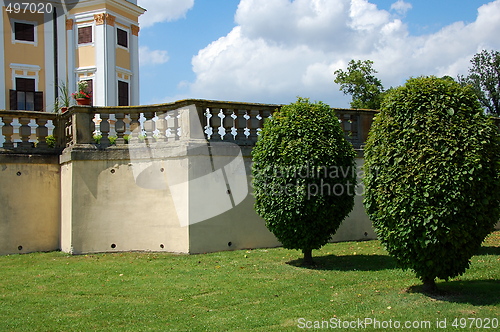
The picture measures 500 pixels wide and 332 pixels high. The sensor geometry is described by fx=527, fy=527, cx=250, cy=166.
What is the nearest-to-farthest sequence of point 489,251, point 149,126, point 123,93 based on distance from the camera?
1. point 489,251
2. point 149,126
3. point 123,93

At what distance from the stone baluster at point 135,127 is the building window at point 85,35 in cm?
1963

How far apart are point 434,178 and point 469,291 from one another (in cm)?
195

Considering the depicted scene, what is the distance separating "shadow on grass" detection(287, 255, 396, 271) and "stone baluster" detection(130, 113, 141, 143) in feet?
15.7

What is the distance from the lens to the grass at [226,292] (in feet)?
22.5

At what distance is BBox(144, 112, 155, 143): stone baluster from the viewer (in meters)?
12.3

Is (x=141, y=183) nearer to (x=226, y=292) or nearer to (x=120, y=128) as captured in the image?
(x=120, y=128)

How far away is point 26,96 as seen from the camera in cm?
2845

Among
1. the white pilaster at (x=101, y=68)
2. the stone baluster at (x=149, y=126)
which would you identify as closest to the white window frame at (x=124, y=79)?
the white pilaster at (x=101, y=68)

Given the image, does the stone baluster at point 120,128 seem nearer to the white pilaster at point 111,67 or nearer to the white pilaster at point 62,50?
the white pilaster at point 111,67

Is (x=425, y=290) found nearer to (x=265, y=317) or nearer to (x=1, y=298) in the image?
(x=265, y=317)

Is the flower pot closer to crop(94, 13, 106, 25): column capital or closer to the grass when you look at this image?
the grass

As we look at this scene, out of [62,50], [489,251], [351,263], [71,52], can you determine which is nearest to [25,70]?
[62,50]

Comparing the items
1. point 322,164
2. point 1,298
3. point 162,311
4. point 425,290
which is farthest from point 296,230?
point 1,298

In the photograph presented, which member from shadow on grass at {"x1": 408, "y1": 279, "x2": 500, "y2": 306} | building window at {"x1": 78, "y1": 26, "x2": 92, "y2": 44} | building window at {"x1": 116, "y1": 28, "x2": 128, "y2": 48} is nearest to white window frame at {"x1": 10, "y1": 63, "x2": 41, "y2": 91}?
building window at {"x1": 78, "y1": 26, "x2": 92, "y2": 44}
